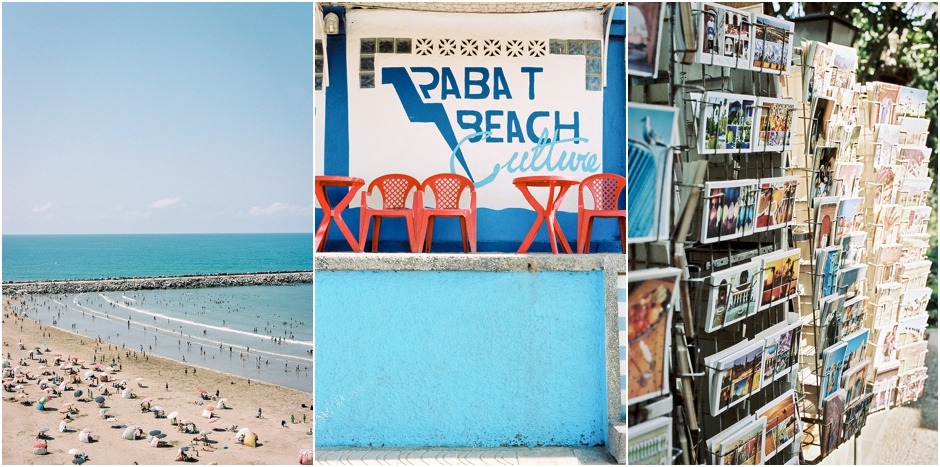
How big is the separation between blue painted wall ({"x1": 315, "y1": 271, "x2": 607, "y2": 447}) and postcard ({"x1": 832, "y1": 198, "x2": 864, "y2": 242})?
107 centimetres

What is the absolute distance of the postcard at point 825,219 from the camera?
218 centimetres

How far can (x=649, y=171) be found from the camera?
5.32ft

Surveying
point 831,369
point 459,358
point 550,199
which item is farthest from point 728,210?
point 550,199

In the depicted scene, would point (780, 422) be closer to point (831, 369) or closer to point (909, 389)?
point (831, 369)

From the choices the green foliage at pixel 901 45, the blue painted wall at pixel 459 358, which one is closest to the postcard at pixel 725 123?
the green foliage at pixel 901 45

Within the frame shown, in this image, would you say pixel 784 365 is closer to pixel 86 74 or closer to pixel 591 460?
pixel 591 460

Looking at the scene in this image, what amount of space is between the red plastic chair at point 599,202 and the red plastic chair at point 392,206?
884 millimetres

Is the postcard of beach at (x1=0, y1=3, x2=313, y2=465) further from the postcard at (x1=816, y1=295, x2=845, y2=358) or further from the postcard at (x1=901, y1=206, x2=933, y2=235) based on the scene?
the postcard at (x1=901, y1=206, x2=933, y2=235)

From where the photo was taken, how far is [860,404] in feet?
7.96

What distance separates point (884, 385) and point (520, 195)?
219 centimetres

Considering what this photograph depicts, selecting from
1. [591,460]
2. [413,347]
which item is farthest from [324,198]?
[591,460]

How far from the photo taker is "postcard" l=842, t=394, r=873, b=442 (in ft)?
7.73

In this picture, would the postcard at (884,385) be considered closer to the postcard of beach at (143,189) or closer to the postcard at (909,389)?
the postcard at (909,389)

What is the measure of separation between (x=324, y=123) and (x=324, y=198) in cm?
66
